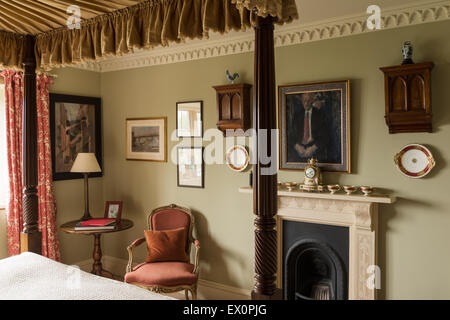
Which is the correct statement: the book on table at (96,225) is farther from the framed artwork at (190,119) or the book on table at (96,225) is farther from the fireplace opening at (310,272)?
the fireplace opening at (310,272)

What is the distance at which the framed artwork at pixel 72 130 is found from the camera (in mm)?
4496

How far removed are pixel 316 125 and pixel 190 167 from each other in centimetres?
152

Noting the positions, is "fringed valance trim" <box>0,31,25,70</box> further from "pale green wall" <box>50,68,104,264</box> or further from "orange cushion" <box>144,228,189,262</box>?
"orange cushion" <box>144,228,189,262</box>

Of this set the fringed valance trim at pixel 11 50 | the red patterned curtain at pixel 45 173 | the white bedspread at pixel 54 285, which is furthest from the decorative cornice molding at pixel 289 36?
the white bedspread at pixel 54 285

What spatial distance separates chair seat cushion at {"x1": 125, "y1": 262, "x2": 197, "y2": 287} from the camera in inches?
140

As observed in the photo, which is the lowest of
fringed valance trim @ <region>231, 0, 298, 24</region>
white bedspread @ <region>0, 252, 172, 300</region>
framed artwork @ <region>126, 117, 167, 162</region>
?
white bedspread @ <region>0, 252, 172, 300</region>

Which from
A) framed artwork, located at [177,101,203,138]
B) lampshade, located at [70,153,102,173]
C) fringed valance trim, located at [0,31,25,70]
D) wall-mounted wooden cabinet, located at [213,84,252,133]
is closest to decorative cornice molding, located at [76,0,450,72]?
wall-mounted wooden cabinet, located at [213,84,252,133]

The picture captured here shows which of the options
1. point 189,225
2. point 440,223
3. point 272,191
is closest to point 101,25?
point 272,191

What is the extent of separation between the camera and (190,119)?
4277mm

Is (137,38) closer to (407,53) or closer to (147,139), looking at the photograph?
(407,53)

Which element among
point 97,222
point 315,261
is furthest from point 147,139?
point 315,261

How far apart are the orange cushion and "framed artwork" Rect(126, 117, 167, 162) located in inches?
37.2

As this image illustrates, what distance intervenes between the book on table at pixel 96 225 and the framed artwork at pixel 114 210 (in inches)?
8.2
